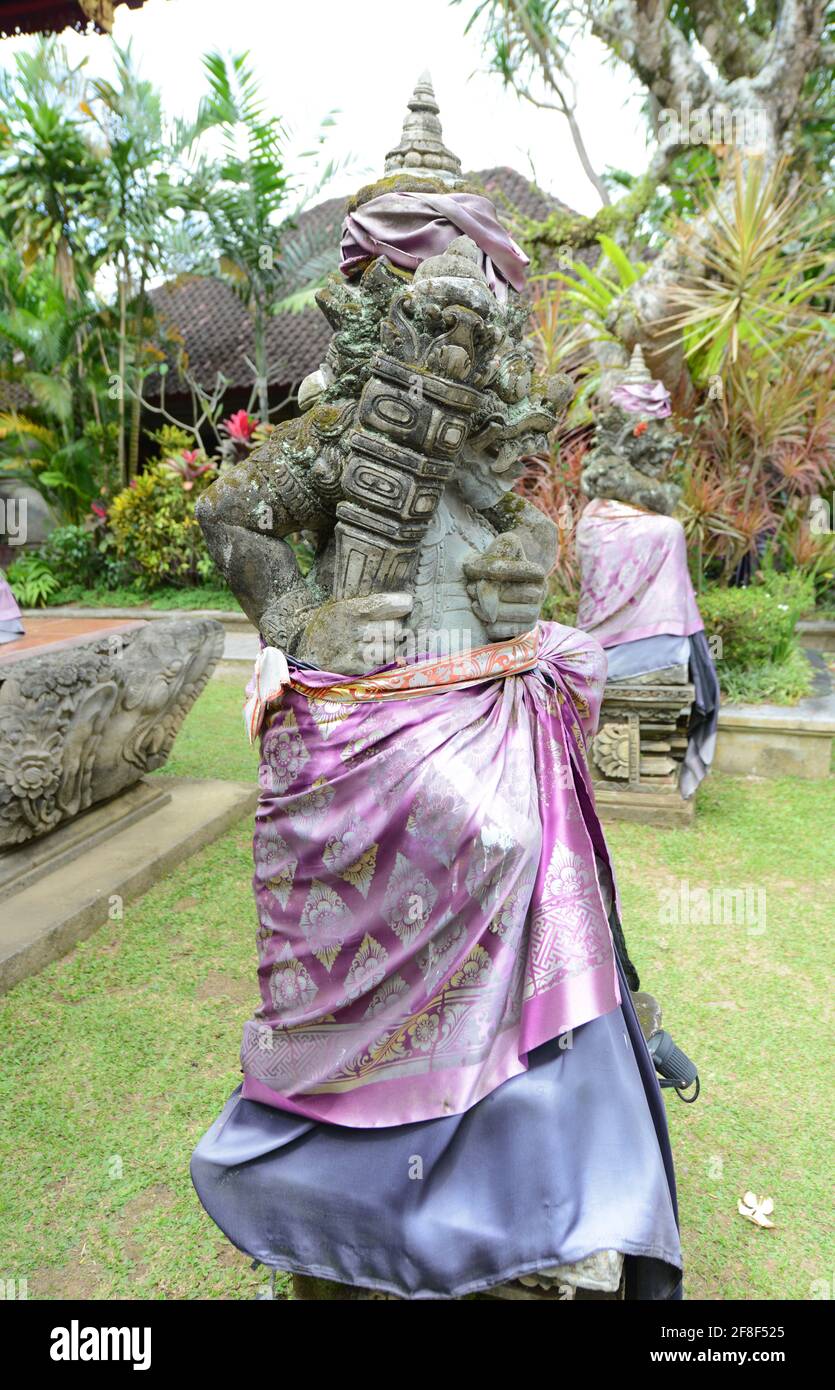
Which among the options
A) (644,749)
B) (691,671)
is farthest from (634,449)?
(644,749)

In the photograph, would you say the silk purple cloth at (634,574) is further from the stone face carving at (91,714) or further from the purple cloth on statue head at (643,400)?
the stone face carving at (91,714)

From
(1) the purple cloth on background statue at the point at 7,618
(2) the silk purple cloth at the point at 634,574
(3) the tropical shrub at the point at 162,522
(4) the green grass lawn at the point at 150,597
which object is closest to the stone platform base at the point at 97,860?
(1) the purple cloth on background statue at the point at 7,618

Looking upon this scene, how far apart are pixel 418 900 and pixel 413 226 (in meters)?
1.38

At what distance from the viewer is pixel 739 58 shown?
981 centimetres

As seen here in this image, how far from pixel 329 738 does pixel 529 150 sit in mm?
12149

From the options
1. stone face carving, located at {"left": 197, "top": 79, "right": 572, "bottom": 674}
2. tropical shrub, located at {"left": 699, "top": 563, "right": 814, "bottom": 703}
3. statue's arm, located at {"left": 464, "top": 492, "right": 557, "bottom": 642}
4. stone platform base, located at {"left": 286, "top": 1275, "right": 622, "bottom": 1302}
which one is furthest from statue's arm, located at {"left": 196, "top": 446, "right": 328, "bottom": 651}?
tropical shrub, located at {"left": 699, "top": 563, "right": 814, "bottom": 703}

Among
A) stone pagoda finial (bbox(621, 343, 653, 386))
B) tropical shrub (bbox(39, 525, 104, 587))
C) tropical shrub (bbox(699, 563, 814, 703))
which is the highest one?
stone pagoda finial (bbox(621, 343, 653, 386))

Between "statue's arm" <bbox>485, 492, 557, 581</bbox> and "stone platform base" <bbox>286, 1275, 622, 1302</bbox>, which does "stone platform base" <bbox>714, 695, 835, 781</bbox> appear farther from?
"stone platform base" <bbox>286, 1275, 622, 1302</bbox>

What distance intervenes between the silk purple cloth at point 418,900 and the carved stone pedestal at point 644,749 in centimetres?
332

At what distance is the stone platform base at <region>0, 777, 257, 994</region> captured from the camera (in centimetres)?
363

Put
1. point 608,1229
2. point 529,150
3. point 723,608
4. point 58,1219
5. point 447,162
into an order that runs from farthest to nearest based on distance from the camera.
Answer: point 529,150 < point 723,608 < point 58,1219 < point 447,162 < point 608,1229

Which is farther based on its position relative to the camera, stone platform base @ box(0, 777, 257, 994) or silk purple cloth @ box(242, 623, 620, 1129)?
stone platform base @ box(0, 777, 257, 994)
